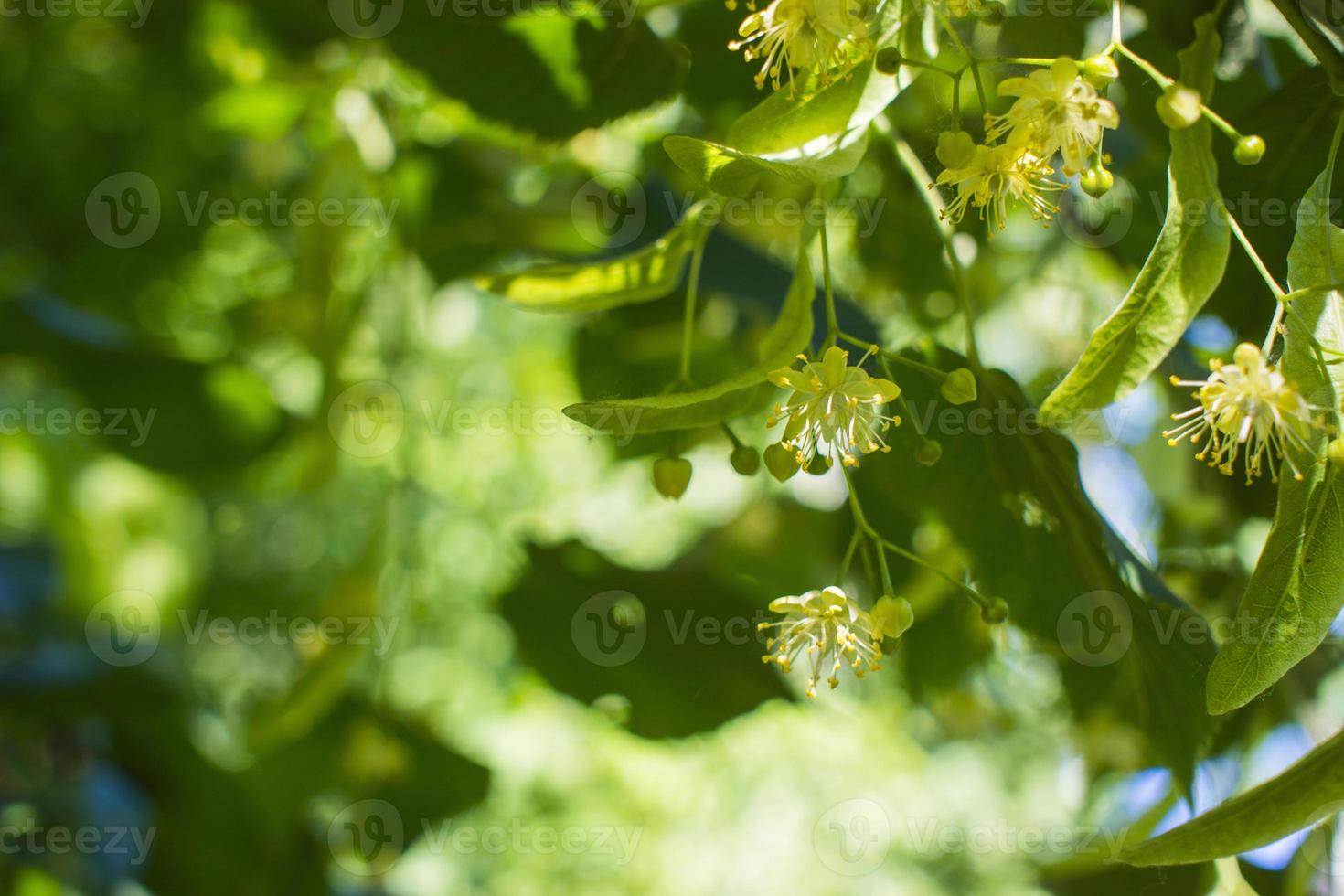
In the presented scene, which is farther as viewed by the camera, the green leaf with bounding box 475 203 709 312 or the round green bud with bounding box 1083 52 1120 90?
the green leaf with bounding box 475 203 709 312

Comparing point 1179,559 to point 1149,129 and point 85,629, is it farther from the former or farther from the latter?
point 85,629

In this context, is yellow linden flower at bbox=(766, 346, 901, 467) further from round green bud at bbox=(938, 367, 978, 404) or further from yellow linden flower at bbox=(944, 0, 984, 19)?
yellow linden flower at bbox=(944, 0, 984, 19)

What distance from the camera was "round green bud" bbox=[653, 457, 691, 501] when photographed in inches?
25.3

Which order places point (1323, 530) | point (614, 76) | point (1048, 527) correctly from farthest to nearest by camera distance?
point (614, 76) < point (1048, 527) < point (1323, 530)

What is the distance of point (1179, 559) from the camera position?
1029mm

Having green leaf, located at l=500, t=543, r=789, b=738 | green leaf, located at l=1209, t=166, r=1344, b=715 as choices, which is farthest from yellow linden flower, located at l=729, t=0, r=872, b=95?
green leaf, located at l=500, t=543, r=789, b=738

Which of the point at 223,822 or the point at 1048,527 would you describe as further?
the point at 223,822

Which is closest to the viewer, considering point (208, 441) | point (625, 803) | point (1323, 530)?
point (1323, 530)

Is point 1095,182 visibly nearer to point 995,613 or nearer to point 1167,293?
point 1167,293

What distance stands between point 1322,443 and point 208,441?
1207 millimetres

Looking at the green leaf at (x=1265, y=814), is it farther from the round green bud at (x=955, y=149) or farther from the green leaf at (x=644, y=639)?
the green leaf at (x=644, y=639)

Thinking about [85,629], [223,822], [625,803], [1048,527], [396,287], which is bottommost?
[625,803]

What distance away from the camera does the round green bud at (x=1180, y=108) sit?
0.43m

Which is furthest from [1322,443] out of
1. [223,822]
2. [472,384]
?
[472,384]
